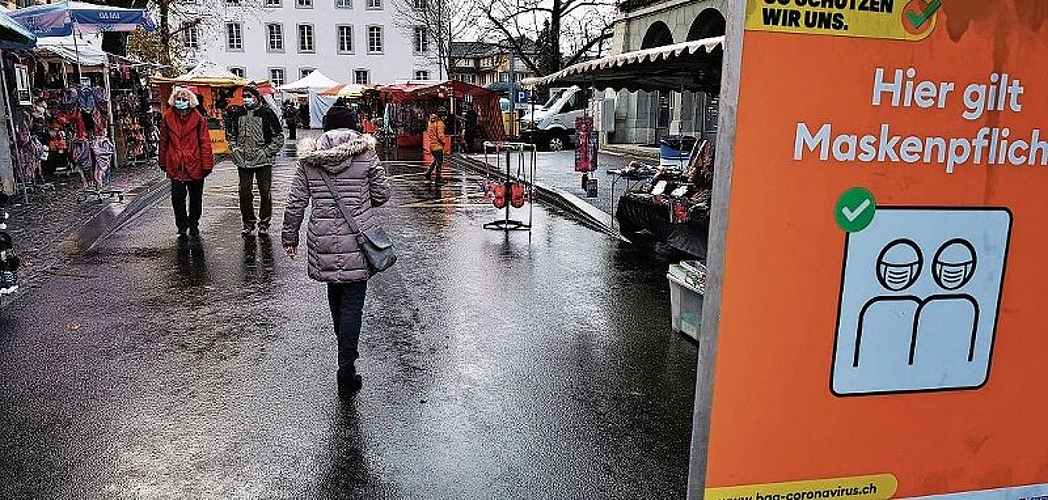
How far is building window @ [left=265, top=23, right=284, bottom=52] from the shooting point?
61.6m

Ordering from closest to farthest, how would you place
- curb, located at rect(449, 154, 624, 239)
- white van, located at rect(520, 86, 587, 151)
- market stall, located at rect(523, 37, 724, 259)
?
1. market stall, located at rect(523, 37, 724, 259)
2. curb, located at rect(449, 154, 624, 239)
3. white van, located at rect(520, 86, 587, 151)

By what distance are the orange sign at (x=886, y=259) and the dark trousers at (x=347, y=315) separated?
3680 millimetres

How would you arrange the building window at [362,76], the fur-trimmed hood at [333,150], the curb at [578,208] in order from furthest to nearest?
the building window at [362,76], the curb at [578,208], the fur-trimmed hood at [333,150]

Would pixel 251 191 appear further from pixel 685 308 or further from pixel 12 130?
pixel 685 308

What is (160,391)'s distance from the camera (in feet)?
17.0

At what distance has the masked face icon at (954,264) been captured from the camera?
1.75 m

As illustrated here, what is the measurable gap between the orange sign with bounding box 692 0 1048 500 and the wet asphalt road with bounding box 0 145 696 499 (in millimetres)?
2192

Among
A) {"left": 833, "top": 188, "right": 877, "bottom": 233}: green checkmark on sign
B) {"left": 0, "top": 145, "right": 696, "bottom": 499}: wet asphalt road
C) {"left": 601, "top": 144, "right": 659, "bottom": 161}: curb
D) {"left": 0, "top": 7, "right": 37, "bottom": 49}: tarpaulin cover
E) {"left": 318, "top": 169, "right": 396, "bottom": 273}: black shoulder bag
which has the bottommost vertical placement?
{"left": 0, "top": 145, "right": 696, "bottom": 499}: wet asphalt road

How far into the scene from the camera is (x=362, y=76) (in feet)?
208

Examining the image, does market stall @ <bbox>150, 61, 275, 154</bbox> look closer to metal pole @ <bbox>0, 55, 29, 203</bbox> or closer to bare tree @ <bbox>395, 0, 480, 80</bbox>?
metal pole @ <bbox>0, 55, 29, 203</bbox>

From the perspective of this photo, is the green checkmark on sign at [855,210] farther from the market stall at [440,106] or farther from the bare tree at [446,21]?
the bare tree at [446,21]

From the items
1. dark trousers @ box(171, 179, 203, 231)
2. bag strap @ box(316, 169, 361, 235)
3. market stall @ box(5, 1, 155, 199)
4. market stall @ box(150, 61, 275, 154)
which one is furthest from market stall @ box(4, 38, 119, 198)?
bag strap @ box(316, 169, 361, 235)

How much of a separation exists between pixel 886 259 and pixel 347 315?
396 centimetres

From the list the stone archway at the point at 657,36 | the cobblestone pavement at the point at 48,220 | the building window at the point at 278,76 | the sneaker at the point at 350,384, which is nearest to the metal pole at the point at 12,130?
the cobblestone pavement at the point at 48,220
